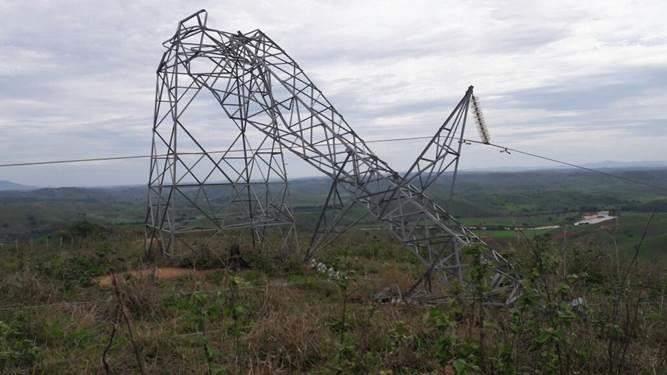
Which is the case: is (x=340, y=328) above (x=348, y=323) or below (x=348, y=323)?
above

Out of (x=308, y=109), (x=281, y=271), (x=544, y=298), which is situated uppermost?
(x=308, y=109)

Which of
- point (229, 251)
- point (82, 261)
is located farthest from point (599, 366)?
point (82, 261)

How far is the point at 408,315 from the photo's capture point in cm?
720

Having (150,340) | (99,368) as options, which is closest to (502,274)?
(150,340)

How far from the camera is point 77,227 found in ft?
70.1

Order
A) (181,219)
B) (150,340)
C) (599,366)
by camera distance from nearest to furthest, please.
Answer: (599,366), (150,340), (181,219)

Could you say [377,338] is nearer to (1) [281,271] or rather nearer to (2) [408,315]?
(2) [408,315]

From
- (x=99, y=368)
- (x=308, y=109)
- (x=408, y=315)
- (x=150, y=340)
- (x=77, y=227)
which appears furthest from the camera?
(x=77, y=227)

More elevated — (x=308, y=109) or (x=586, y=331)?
(x=308, y=109)

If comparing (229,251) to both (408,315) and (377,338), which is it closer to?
(408,315)

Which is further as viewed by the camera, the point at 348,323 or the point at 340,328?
the point at 348,323

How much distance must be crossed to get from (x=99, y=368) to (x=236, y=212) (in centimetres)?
1058

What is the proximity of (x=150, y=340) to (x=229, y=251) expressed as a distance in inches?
312

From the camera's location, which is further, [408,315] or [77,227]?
[77,227]
